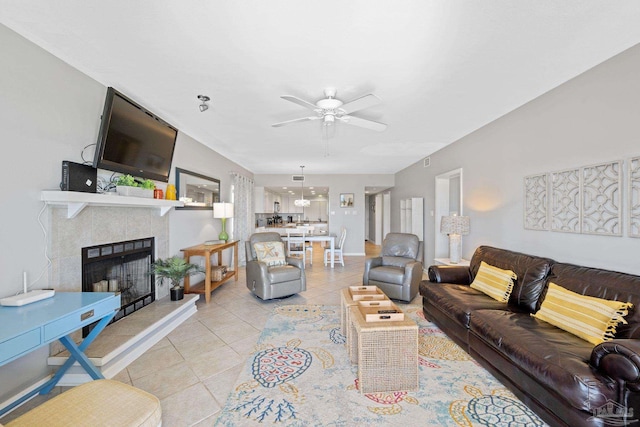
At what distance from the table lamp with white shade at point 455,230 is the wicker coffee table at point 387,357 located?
7.50 ft

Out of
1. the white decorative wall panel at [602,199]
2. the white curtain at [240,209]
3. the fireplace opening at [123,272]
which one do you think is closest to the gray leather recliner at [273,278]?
the fireplace opening at [123,272]

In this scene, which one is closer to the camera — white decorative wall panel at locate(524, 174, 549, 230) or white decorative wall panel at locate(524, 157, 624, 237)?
white decorative wall panel at locate(524, 157, 624, 237)

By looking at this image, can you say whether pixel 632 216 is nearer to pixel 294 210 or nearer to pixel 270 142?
pixel 270 142

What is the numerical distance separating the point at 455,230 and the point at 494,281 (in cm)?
118

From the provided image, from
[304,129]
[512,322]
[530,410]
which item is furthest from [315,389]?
[304,129]

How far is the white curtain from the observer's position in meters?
5.78

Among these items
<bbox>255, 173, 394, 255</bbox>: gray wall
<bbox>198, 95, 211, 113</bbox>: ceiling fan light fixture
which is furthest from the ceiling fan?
<bbox>255, 173, 394, 255</bbox>: gray wall

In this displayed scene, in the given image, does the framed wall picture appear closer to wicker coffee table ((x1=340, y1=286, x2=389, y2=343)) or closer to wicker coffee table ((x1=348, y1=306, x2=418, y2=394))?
wicker coffee table ((x1=340, y1=286, x2=389, y2=343))

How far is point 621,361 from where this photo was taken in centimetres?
124

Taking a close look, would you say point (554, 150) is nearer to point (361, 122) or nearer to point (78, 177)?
point (361, 122)

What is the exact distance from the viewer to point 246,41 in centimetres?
180

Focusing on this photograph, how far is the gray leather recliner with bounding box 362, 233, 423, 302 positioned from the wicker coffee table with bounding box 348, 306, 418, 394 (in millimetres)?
1802

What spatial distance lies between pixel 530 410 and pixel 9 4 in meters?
3.99

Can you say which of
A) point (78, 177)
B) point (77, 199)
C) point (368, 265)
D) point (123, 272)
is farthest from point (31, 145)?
point (368, 265)
